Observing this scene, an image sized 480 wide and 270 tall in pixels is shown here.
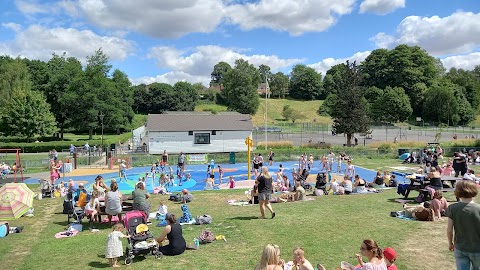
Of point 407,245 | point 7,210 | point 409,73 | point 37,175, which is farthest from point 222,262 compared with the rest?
point 409,73

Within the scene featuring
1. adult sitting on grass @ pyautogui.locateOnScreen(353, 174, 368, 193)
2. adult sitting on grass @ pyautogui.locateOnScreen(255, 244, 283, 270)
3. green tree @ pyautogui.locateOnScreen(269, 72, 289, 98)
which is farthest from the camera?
green tree @ pyautogui.locateOnScreen(269, 72, 289, 98)

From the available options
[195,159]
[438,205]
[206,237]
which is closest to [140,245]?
[206,237]

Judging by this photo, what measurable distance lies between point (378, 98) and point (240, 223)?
82.3 m

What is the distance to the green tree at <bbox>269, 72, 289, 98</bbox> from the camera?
402 ft

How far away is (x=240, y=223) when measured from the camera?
12.5 meters

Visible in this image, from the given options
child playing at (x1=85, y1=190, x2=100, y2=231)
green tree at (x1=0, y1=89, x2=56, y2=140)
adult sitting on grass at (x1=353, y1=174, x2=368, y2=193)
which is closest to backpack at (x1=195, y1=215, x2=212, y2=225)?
child playing at (x1=85, y1=190, x2=100, y2=231)

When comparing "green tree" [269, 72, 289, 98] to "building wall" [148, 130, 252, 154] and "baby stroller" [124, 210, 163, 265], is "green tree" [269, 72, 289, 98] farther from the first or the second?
"baby stroller" [124, 210, 163, 265]

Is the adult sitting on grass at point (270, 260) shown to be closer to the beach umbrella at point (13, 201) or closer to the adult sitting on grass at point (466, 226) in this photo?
the adult sitting on grass at point (466, 226)

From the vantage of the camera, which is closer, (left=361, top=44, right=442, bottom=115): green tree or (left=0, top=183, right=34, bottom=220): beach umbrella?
(left=0, top=183, right=34, bottom=220): beach umbrella

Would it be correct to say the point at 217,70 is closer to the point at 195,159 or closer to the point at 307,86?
the point at 307,86

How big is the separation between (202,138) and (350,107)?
60.9 feet

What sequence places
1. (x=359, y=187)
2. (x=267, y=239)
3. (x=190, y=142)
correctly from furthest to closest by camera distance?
(x=190, y=142), (x=359, y=187), (x=267, y=239)

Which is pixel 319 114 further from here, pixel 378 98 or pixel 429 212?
pixel 429 212

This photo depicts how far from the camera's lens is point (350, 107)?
46.9 meters
